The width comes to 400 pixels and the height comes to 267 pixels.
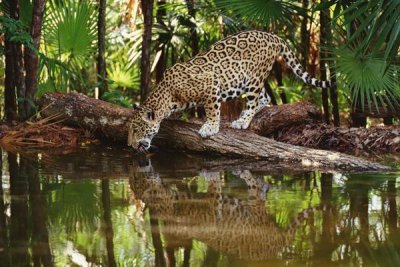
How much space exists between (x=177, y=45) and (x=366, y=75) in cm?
430

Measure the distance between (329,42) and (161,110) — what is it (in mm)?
2932

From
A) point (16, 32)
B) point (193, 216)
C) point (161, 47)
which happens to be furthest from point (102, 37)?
point (193, 216)

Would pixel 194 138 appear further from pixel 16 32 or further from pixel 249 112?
pixel 16 32

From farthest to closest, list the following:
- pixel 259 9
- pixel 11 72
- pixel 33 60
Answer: pixel 11 72, pixel 33 60, pixel 259 9

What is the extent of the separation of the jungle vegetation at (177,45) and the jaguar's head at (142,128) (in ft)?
5.56

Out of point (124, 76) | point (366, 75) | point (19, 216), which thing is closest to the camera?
point (19, 216)

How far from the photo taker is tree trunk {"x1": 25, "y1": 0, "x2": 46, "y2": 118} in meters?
9.84

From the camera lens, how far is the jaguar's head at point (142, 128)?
8273 millimetres

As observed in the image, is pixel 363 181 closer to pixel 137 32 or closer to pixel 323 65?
pixel 323 65

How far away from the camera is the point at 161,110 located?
830cm

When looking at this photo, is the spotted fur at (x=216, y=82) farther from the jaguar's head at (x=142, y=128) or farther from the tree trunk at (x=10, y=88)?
the tree trunk at (x=10, y=88)

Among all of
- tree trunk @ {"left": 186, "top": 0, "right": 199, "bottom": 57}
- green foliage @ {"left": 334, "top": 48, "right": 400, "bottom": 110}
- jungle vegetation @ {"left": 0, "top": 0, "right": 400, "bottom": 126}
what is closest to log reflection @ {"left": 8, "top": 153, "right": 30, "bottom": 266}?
jungle vegetation @ {"left": 0, "top": 0, "right": 400, "bottom": 126}

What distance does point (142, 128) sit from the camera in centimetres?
834

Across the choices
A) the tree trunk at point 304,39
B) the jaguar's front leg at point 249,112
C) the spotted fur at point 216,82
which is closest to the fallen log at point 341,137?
the spotted fur at point 216,82
